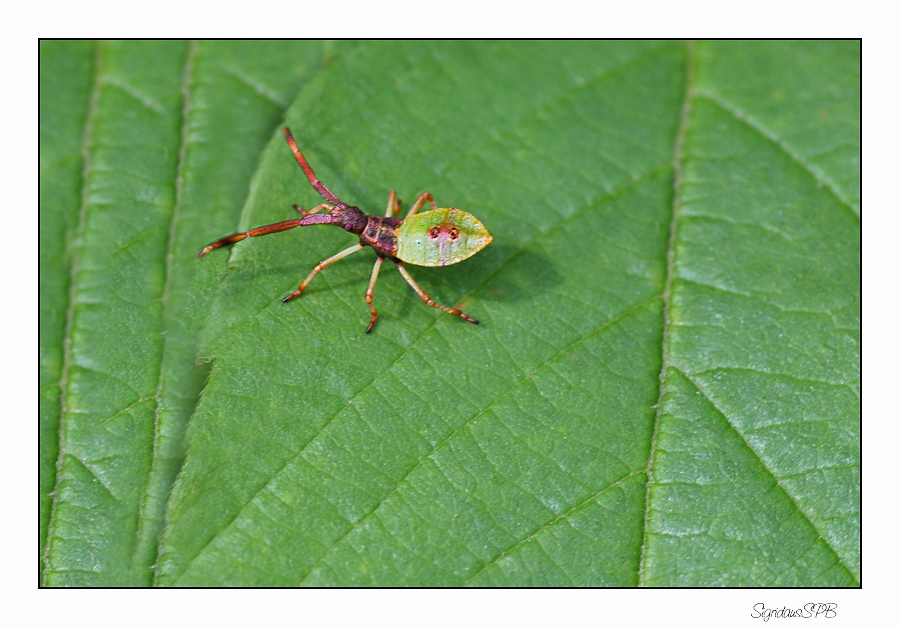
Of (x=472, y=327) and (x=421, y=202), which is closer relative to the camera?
(x=472, y=327)

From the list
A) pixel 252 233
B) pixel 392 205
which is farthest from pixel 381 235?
pixel 252 233

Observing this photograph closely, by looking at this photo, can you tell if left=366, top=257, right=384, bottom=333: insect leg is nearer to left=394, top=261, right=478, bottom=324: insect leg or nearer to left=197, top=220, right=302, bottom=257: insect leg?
left=394, top=261, right=478, bottom=324: insect leg

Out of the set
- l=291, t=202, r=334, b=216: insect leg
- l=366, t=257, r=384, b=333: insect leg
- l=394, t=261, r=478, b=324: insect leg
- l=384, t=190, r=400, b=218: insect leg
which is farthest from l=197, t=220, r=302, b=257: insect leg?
l=394, t=261, r=478, b=324: insect leg

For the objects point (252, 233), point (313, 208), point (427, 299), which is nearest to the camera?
point (252, 233)

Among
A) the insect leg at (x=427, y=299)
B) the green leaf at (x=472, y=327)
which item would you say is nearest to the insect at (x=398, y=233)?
the insect leg at (x=427, y=299)

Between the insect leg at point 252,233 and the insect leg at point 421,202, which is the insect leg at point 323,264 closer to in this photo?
the insect leg at point 252,233

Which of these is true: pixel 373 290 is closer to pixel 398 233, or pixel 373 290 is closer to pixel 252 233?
pixel 398 233

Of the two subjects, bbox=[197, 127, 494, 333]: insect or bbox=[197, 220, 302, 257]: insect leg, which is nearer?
bbox=[197, 220, 302, 257]: insect leg
